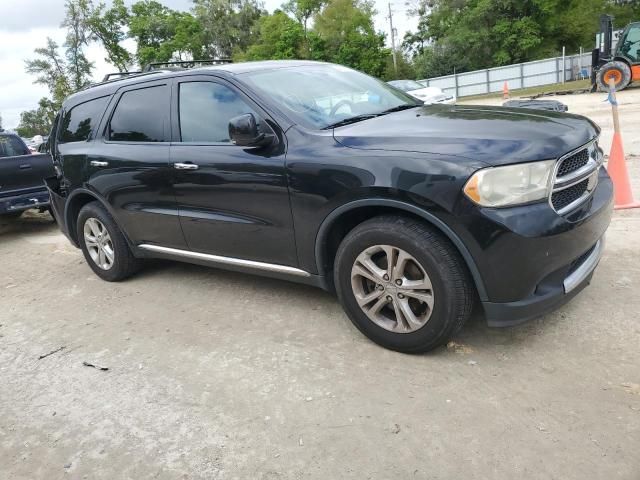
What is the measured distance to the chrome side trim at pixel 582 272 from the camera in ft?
9.67

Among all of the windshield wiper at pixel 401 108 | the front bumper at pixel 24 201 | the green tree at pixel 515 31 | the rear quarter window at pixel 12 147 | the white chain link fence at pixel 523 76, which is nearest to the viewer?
the windshield wiper at pixel 401 108

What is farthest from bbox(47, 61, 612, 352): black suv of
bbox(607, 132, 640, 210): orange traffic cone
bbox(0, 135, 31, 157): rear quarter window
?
bbox(0, 135, 31, 157): rear quarter window

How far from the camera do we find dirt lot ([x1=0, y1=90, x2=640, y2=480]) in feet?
7.96

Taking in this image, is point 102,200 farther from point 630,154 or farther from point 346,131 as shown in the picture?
point 630,154

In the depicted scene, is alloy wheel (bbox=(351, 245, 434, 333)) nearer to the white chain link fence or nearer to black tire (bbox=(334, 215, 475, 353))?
black tire (bbox=(334, 215, 475, 353))

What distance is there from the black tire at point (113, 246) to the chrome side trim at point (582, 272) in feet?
12.3

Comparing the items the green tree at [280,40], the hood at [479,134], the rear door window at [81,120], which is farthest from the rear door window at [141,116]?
the green tree at [280,40]

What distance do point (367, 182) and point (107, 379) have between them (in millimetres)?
2021

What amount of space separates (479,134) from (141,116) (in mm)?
2855

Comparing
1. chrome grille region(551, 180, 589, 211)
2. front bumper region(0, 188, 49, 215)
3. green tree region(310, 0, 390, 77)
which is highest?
green tree region(310, 0, 390, 77)

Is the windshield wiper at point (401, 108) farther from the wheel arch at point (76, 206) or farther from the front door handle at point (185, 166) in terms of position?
the wheel arch at point (76, 206)

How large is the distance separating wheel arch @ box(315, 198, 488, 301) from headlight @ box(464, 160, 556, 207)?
0.24 meters

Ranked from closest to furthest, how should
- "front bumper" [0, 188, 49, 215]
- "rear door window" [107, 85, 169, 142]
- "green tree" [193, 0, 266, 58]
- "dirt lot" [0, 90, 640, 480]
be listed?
1. "dirt lot" [0, 90, 640, 480]
2. "rear door window" [107, 85, 169, 142]
3. "front bumper" [0, 188, 49, 215]
4. "green tree" [193, 0, 266, 58]

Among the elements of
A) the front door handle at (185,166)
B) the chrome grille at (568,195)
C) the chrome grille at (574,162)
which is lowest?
the chrome grille at (568,195)
